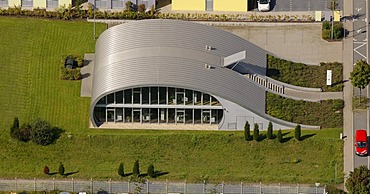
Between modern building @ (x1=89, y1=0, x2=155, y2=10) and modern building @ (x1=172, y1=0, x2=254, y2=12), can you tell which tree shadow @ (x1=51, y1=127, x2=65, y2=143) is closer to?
modern building @ (x1=89, y1=0, x2=155, y2=10)

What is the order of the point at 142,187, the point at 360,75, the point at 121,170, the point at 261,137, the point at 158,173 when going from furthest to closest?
1. the point at 360,75
2. the point at 261,137
3. the point at 158,173
4. the point at 121,170
5. the point at 142,187

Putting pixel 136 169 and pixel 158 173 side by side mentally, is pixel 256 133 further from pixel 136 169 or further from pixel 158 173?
pixel 136 169

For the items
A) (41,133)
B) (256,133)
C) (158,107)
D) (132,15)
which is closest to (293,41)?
(256,133)

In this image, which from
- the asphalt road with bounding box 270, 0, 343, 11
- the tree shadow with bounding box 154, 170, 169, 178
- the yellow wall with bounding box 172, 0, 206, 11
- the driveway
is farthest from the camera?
the asphalt road with bounding box 270, 0, 343, 11

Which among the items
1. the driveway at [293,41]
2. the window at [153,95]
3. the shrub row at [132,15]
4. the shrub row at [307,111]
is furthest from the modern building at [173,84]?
the shrub row at [132,15]

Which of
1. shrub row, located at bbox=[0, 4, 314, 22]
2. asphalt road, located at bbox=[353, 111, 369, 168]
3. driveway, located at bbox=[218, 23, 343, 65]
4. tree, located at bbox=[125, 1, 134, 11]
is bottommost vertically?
asphalt road, located at bbox=[353, 111, 369, 168]

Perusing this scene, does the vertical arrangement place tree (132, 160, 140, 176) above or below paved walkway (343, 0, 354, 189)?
below

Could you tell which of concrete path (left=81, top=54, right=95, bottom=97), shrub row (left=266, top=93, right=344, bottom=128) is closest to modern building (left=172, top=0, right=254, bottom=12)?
concrete path (left=81, top=54, right=95, bottom=97)
